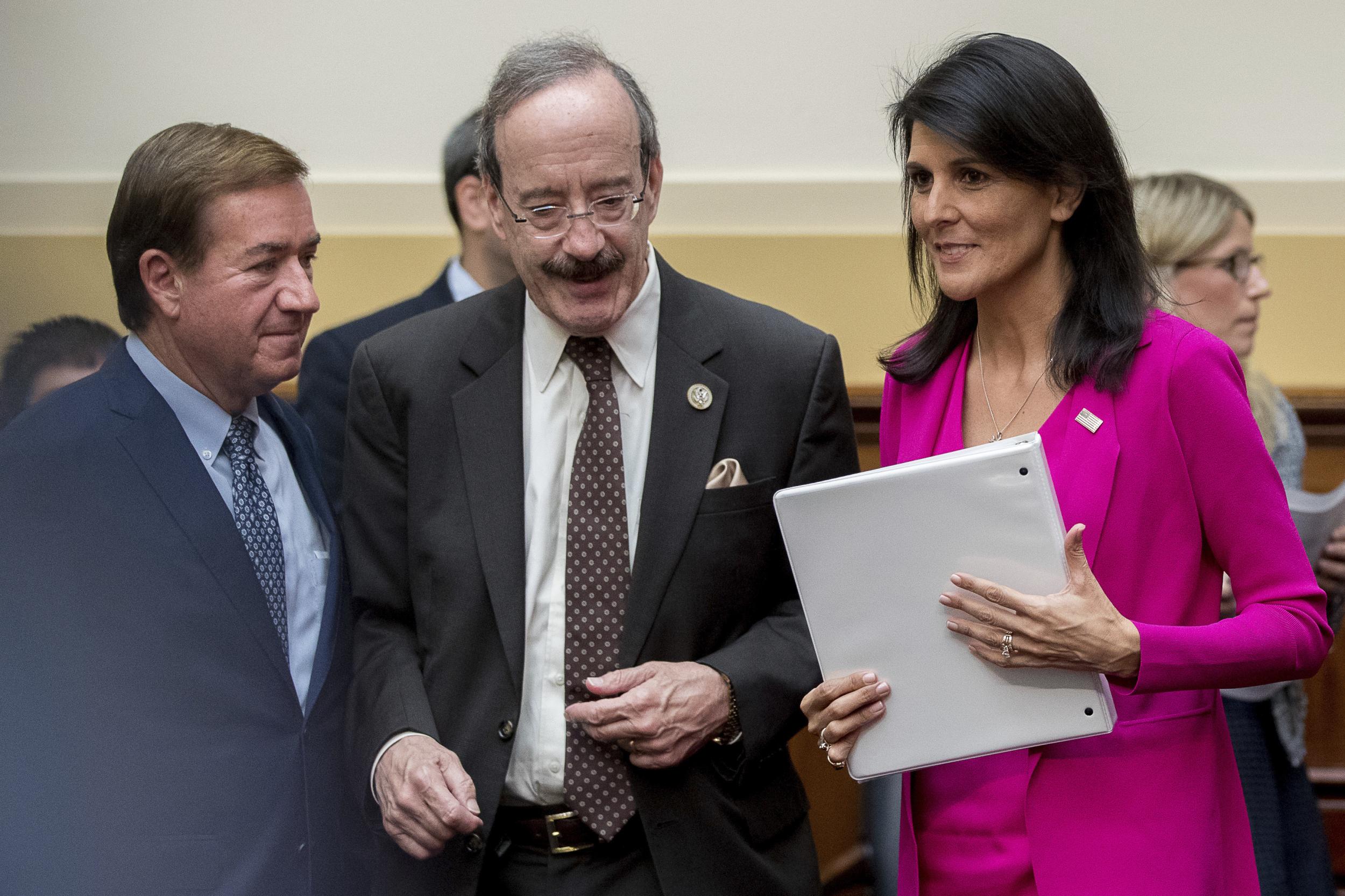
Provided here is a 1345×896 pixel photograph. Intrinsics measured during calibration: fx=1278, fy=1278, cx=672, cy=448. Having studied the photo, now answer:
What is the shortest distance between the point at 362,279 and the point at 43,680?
2189 millimetres

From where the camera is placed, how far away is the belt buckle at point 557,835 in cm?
176

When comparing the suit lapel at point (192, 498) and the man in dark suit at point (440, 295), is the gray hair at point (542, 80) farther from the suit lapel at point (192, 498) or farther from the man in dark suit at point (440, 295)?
the man in dark suit at point (440, 295)

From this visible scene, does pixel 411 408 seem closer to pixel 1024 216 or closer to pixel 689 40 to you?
pixel 1024 216

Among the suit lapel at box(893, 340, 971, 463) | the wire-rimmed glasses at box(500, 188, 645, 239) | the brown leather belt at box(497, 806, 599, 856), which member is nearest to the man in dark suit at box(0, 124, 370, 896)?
the brown leather belt at box(497, 806, 599, 856)

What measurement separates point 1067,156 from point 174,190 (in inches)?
48.9

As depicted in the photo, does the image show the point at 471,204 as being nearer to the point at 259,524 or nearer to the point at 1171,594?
the point at 259,524

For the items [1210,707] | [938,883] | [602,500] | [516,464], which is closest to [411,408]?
[516,464]

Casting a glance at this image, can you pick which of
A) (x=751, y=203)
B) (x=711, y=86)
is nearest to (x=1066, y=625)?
(x=751, y=203)

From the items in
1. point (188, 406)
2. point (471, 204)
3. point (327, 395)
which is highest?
point (471, 204)

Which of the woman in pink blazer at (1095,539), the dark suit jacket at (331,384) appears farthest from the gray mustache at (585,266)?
the dark suit jacket at (331,384)

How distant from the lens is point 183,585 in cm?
172

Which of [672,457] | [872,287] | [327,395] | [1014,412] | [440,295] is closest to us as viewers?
[1014,412]

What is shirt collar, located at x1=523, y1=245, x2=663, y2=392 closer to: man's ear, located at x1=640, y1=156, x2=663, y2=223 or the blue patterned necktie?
man's ear, located at x1=640, y1=156, x2=663, y2=223

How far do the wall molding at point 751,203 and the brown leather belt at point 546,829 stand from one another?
208 centimetres
